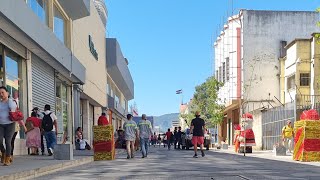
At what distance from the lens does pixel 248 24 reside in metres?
43.6

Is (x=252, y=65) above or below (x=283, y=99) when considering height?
above

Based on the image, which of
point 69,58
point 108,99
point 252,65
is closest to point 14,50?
point 69,58

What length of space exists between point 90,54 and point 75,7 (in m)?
10.6

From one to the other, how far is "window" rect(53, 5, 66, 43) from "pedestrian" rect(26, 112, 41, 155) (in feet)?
28.0

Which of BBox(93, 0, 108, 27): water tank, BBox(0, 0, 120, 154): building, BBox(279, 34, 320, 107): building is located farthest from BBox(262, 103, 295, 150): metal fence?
BBox(93, 0, 108, 27): water tank

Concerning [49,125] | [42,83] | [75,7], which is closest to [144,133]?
[49,125]

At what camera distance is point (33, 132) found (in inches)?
671

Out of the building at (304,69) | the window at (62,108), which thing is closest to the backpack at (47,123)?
the window at (62,108)

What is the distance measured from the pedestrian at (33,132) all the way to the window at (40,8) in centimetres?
506

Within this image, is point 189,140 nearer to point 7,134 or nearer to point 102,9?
point 7,134

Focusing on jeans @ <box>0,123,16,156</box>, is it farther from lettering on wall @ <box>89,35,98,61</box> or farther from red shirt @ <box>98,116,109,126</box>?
lettering on wall @ <box>89,35,98,61</box>

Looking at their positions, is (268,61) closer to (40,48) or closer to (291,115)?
(291,115)

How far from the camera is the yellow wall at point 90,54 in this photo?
104ft

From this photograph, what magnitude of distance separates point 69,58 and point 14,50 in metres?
7.09
